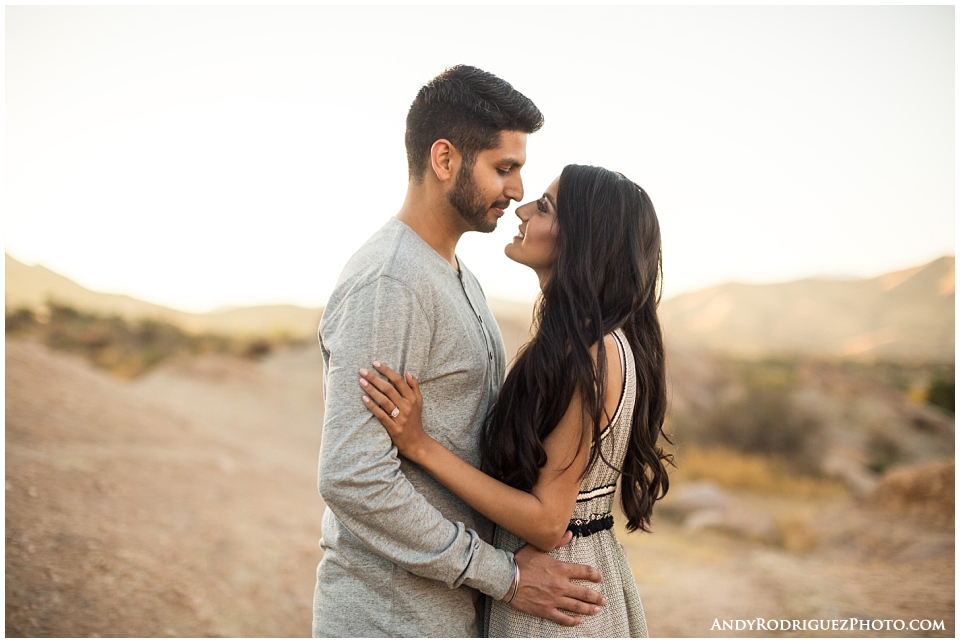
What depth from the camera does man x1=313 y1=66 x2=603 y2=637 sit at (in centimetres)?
169

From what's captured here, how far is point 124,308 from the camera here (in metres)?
17.6

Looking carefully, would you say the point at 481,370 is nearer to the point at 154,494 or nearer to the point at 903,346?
the point at 154,494

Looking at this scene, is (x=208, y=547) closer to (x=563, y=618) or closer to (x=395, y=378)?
(x=563, y=618)

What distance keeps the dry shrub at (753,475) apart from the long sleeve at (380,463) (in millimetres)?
10514

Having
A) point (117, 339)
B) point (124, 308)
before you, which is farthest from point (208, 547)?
point (124, 308)

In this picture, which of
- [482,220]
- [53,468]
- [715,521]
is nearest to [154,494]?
[53,468]

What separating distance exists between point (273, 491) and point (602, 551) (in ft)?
24.6

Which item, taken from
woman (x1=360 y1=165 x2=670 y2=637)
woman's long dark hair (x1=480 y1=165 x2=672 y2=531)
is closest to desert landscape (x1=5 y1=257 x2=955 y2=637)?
woman's long dark hair (x1=480 y1=165 x2=672 y2=531)

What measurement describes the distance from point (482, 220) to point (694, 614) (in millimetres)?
5512

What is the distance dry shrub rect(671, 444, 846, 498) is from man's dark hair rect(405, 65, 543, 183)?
10.4m

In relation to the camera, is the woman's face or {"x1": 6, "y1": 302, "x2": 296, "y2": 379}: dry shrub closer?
the woman's face

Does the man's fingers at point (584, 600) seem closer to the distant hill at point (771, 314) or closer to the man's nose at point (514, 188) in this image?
the man's nose at point (514, 188)

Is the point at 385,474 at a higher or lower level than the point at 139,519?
higher

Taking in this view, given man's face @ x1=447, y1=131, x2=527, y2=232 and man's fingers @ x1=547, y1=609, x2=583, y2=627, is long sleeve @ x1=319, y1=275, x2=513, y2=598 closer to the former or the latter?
man's fingers @ x1=547, y1=609, x2=583, y2=627
